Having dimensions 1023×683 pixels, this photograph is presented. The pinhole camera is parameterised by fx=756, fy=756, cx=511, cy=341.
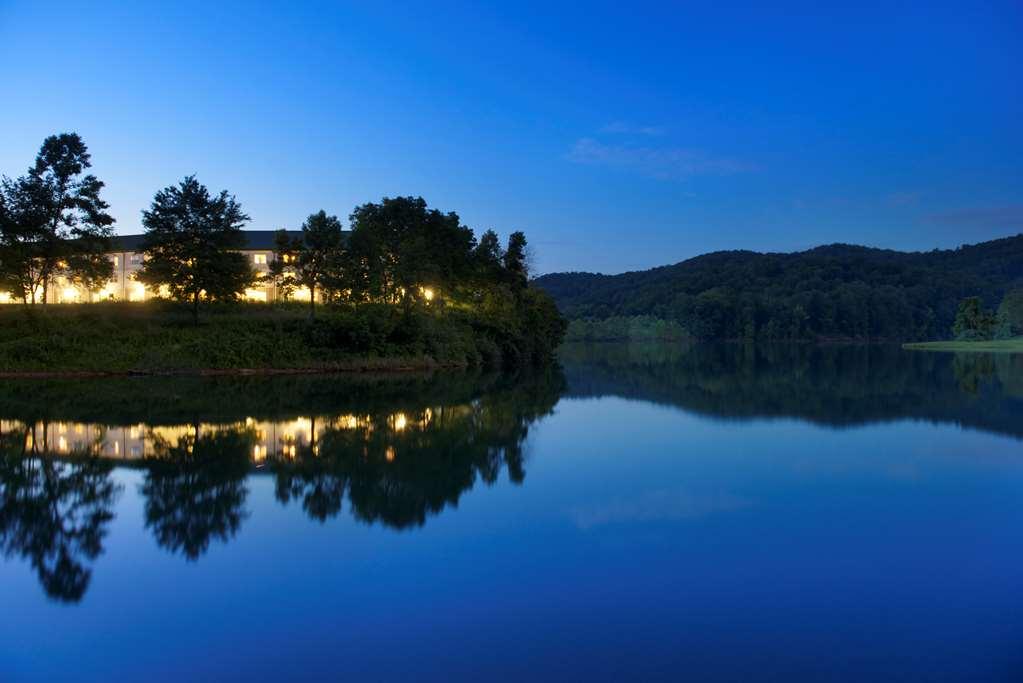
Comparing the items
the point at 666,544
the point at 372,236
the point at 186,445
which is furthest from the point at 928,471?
the point at 372,236

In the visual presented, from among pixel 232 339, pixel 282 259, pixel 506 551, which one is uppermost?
pixel 282 259

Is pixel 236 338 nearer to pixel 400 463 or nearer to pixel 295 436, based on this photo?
pixel 295 436

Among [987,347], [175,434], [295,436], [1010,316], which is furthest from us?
[1010,316]

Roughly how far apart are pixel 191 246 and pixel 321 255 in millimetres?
7665

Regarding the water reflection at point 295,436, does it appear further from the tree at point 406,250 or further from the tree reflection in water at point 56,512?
the tree at point 406,250

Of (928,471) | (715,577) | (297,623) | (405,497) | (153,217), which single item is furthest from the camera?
(153,217)

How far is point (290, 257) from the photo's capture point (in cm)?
4831

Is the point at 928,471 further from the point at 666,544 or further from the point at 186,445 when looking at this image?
the point at 186,445

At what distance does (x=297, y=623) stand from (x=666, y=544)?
4.83m

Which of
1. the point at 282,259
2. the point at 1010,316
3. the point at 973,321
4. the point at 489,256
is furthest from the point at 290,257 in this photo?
the point at 1010,316

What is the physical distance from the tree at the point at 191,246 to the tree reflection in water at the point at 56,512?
28.2 m

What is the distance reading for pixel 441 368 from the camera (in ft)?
154

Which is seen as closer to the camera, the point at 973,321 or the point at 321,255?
the point at 321,255

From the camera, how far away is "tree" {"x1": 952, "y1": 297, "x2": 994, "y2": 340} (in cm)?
8988
